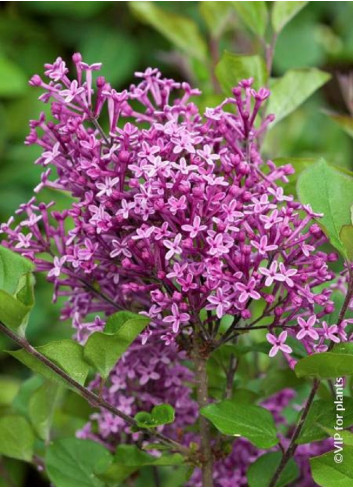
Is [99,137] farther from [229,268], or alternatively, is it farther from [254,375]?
[254,375]

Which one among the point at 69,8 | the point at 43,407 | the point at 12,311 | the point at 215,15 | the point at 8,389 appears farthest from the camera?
the point at 69,8

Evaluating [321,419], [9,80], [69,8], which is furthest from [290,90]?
[69,8]

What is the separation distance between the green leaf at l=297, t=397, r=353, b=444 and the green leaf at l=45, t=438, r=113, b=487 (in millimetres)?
166

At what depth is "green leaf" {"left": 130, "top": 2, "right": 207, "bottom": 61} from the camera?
1.03m

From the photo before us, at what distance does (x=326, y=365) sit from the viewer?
1.78 ft

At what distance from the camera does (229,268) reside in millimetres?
563

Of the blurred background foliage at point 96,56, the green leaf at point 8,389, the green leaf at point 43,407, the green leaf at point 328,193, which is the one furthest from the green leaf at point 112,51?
the green leaf at point 328,193

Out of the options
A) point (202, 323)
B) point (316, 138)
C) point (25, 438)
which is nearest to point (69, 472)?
point (25, 438)

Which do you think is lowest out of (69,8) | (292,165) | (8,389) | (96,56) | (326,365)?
(8,389)

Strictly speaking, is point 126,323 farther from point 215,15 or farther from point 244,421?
point 215,15

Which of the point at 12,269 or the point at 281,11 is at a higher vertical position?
the point at 281,11

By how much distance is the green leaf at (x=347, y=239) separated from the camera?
1.80ft

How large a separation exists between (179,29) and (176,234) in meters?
0.55

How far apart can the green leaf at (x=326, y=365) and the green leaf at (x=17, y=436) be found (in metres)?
0.27
